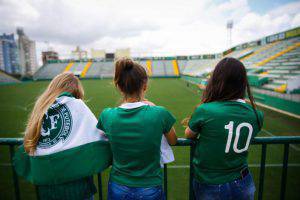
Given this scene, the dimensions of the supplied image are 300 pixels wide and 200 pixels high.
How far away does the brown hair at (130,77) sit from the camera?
1.44 m

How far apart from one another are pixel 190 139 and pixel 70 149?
949 mm

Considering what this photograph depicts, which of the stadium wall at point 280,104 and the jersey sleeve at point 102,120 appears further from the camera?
the stadium wall at point 280,104

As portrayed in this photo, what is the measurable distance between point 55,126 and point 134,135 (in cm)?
57

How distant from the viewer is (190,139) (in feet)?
5.55

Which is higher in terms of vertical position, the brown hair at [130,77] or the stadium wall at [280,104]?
the brown hair at [130,77]

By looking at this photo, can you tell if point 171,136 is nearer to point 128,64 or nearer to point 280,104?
point 128,64

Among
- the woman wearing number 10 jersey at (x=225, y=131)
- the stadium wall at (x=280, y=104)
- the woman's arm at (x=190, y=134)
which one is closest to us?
the woman wearing number 10 jersey at (x=225, y=131)

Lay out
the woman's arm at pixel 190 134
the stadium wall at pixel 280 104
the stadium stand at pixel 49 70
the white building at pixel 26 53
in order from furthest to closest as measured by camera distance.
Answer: the white building at pixel 26 53
the stadium stand at pixel 49 70
the stadium wall at pixel 280 104
the woman's arm at pixel 190 134

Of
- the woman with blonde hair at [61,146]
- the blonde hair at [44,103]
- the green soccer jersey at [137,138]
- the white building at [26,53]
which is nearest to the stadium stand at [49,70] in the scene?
the white building at [26,53]

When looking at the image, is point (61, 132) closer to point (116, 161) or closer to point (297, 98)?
point (116, 161)

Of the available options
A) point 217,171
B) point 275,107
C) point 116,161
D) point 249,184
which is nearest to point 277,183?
point 249,184

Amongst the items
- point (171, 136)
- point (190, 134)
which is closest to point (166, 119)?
point (171, 136)

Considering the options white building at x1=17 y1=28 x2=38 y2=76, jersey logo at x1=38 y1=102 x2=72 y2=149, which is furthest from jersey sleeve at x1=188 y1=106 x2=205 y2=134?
white building at x1=17 y1=28 x2=38 y2=76

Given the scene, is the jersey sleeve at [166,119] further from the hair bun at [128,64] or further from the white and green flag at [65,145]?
the white and green flag at [65,145]
